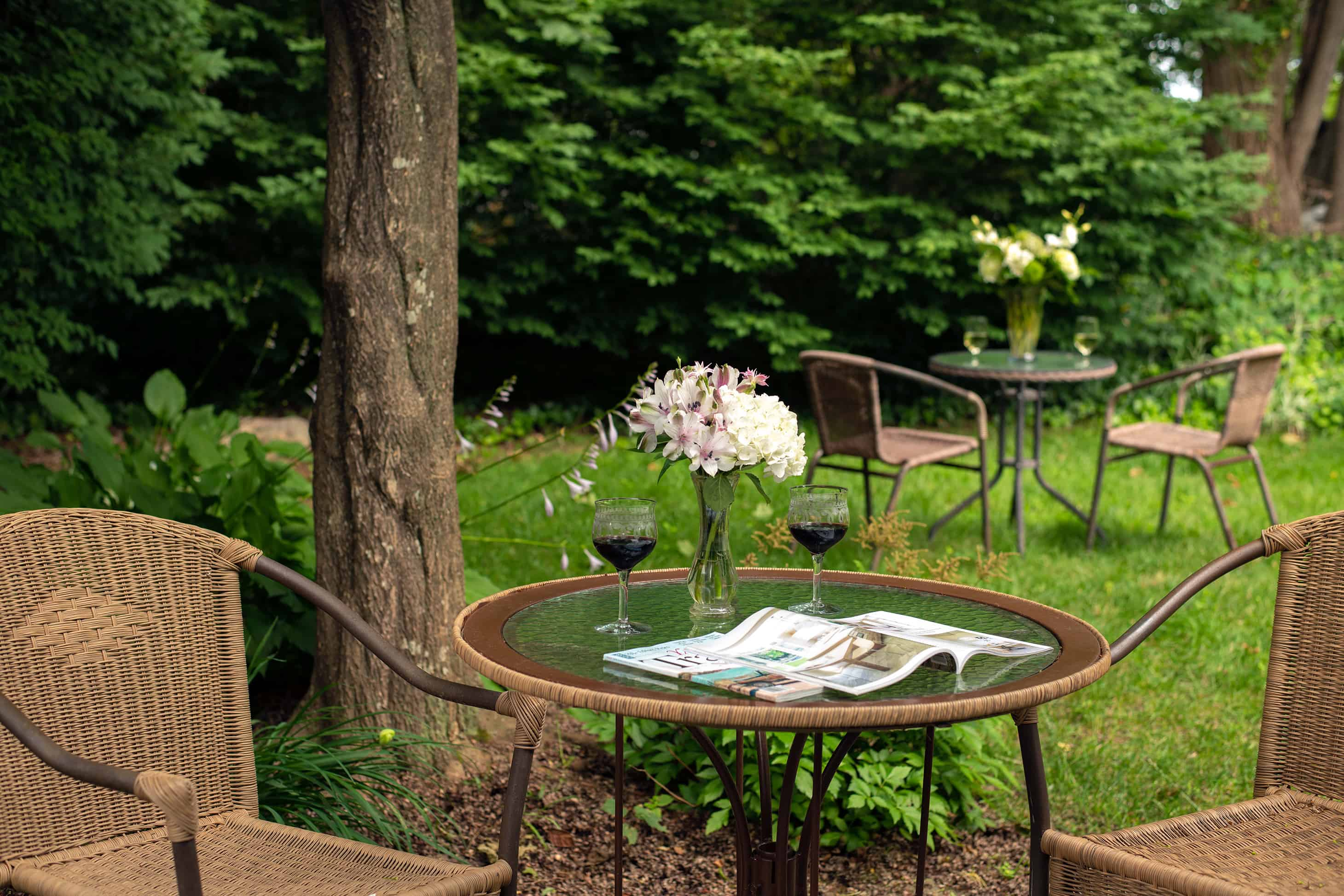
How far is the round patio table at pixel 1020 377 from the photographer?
5.25 m

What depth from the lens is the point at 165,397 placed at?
4676mm

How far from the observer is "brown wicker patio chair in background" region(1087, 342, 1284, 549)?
5.11m

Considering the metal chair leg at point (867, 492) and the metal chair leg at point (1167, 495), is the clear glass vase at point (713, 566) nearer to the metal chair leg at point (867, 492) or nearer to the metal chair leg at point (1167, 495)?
the metal chair leg at point (867, 492)

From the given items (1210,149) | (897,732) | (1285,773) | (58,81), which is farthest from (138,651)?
(1210,149)

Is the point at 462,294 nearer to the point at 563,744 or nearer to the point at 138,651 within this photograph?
the point at 563,744

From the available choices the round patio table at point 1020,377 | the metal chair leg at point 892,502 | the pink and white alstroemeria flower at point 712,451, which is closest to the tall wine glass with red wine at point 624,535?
the pink and white alstroemeria flower at point 712,451

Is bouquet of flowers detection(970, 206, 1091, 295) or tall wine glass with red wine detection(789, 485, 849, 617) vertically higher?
bouquet of flowers detection(970, 206, 1091, 295)

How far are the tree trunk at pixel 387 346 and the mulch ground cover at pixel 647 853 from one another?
0.30m

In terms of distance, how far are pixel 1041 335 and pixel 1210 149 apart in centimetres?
282

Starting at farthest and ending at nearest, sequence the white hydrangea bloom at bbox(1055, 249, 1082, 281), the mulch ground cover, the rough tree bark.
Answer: the rough tree bark
the white hydrangea bloom at bbox(1055, 249, 1082, 281)
the mulch ground cover

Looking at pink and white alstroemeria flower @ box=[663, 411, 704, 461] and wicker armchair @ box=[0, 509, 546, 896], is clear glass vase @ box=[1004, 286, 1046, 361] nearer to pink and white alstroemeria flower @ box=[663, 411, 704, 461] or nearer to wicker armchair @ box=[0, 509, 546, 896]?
pink and white alstroemeria flower @ box=[663, 411, 704, 461]

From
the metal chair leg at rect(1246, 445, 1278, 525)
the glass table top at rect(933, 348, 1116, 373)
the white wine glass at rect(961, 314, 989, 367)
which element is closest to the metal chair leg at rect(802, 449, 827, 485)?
the glass table top at rect(933, 348, 1116, 373)

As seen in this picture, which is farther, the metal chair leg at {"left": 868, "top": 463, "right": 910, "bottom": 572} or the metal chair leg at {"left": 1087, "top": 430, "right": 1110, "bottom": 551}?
the metal chair leg at {"left": 1087, "top": 430, "right": 1110, "bottom": 551}

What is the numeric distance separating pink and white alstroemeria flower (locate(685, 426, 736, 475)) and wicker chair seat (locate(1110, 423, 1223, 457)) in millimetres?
3972
